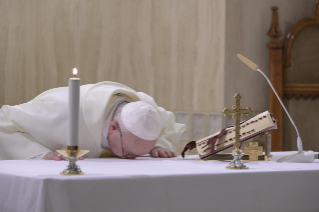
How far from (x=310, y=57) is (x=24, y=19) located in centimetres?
283

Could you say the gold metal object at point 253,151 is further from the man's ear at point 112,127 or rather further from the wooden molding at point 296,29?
the wooden molding at point 296,29

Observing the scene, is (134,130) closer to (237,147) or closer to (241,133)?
(241,133)

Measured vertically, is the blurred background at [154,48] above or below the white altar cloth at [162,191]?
above

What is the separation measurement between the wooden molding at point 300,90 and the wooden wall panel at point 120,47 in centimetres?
67

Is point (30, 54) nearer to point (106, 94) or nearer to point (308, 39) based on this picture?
point (106, 94)

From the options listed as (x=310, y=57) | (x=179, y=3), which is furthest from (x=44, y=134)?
(x=310, y=57)

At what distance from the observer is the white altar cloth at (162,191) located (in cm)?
125

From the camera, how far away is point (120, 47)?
14.4 ft

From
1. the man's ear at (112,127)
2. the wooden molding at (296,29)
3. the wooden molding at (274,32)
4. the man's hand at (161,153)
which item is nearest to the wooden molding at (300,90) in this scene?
the wooden molding at (296,29)

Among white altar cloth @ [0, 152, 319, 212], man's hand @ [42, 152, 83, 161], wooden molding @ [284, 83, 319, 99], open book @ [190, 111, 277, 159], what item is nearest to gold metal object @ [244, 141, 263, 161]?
open book @ [190, 111, 277, 159]

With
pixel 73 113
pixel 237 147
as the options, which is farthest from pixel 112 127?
pixel 73 113

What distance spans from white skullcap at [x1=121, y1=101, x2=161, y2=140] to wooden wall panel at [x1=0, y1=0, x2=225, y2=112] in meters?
2.11

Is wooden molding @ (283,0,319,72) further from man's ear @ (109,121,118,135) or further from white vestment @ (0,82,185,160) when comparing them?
man's ear @ (109,121,118,135)

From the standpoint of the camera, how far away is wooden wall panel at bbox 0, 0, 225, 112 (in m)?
4.19
